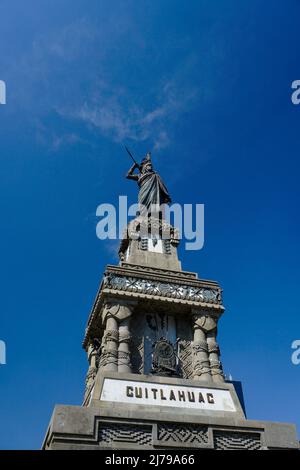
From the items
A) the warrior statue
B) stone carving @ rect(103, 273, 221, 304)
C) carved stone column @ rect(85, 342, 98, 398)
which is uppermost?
the warrior statue

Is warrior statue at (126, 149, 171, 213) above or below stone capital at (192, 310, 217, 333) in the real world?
above

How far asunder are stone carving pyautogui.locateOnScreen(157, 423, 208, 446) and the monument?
31mm

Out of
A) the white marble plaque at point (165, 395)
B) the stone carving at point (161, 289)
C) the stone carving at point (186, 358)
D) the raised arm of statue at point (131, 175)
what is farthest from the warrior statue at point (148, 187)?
the white marble plaque at point (165, 395)

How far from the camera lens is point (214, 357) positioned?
59.5ft

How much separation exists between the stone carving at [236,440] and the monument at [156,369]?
3 cm

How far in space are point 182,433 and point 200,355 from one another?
396cm

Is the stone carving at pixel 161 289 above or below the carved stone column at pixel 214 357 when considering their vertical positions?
above

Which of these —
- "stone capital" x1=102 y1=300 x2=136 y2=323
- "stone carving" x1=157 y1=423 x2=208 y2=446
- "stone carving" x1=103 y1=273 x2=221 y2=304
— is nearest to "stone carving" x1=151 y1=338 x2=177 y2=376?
"stone capital" x1=102 y1=300 x2=136 y2=323

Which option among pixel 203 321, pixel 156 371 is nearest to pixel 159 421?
pixel 156 371

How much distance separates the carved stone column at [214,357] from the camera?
1752cm

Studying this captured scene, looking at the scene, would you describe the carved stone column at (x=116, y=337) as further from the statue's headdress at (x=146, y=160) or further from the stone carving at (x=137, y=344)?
the statue's headdress at (x=146, y=160)

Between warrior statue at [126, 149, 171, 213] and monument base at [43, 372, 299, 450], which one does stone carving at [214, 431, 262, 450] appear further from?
warrior statue at [126, 149, 171, 213]

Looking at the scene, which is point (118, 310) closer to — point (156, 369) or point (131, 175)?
point (156, 369)

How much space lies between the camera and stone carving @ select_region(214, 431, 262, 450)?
14555 mm
